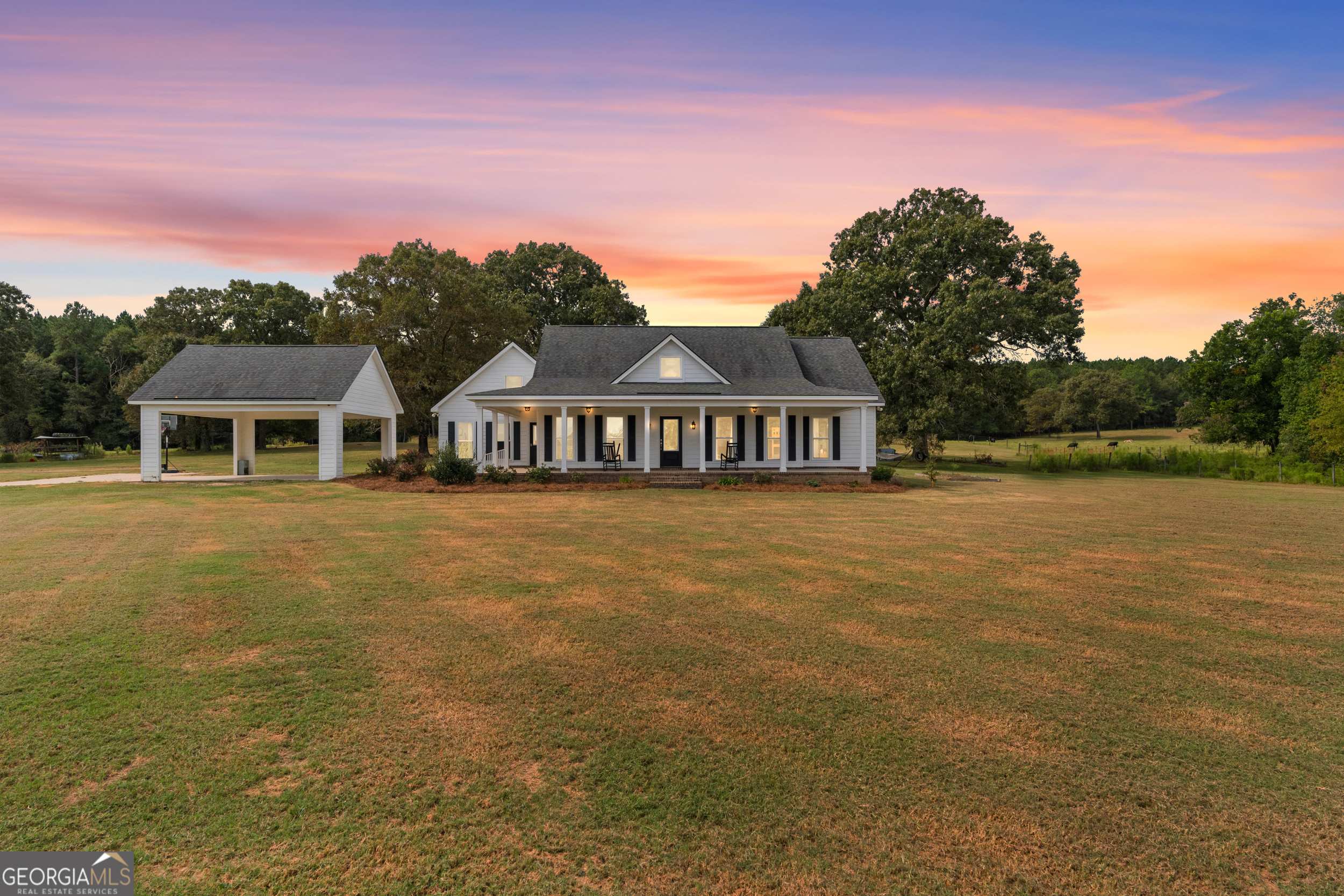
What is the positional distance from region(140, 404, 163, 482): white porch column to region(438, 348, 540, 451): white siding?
1097cm

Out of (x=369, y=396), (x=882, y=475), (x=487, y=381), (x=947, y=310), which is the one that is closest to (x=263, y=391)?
(x=369, y=396)

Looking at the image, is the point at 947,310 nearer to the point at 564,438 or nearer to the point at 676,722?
the point at 564,438

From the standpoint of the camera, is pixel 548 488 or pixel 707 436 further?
pixel 707 436

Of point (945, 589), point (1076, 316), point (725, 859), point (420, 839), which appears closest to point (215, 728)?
point (420, 839)

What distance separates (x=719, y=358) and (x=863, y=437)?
7402 millimetres

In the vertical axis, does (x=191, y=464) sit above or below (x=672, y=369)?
below

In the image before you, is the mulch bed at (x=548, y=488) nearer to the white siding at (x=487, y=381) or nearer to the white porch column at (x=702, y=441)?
the white porch column at (x=702, y=441)

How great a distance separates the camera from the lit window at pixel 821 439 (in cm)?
2577

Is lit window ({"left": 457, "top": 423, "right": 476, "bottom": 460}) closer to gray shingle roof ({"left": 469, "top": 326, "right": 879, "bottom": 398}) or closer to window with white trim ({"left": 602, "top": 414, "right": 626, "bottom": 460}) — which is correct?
gray shingle roof ({"left": 469, "top": 326, "right": 879, "bottom": 398})

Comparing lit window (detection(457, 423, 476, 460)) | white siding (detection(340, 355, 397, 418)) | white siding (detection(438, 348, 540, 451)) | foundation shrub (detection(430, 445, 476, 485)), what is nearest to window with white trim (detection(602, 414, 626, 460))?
foundation shrub (detection(430, 445, 476, 485))

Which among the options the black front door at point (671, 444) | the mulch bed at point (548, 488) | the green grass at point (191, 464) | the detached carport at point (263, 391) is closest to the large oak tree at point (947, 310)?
the mulch bed at point (548, 488)

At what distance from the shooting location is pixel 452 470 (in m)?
21.0

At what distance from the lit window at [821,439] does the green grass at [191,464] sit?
68.2 feet

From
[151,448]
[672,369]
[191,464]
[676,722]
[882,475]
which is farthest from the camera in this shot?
[191,464]
